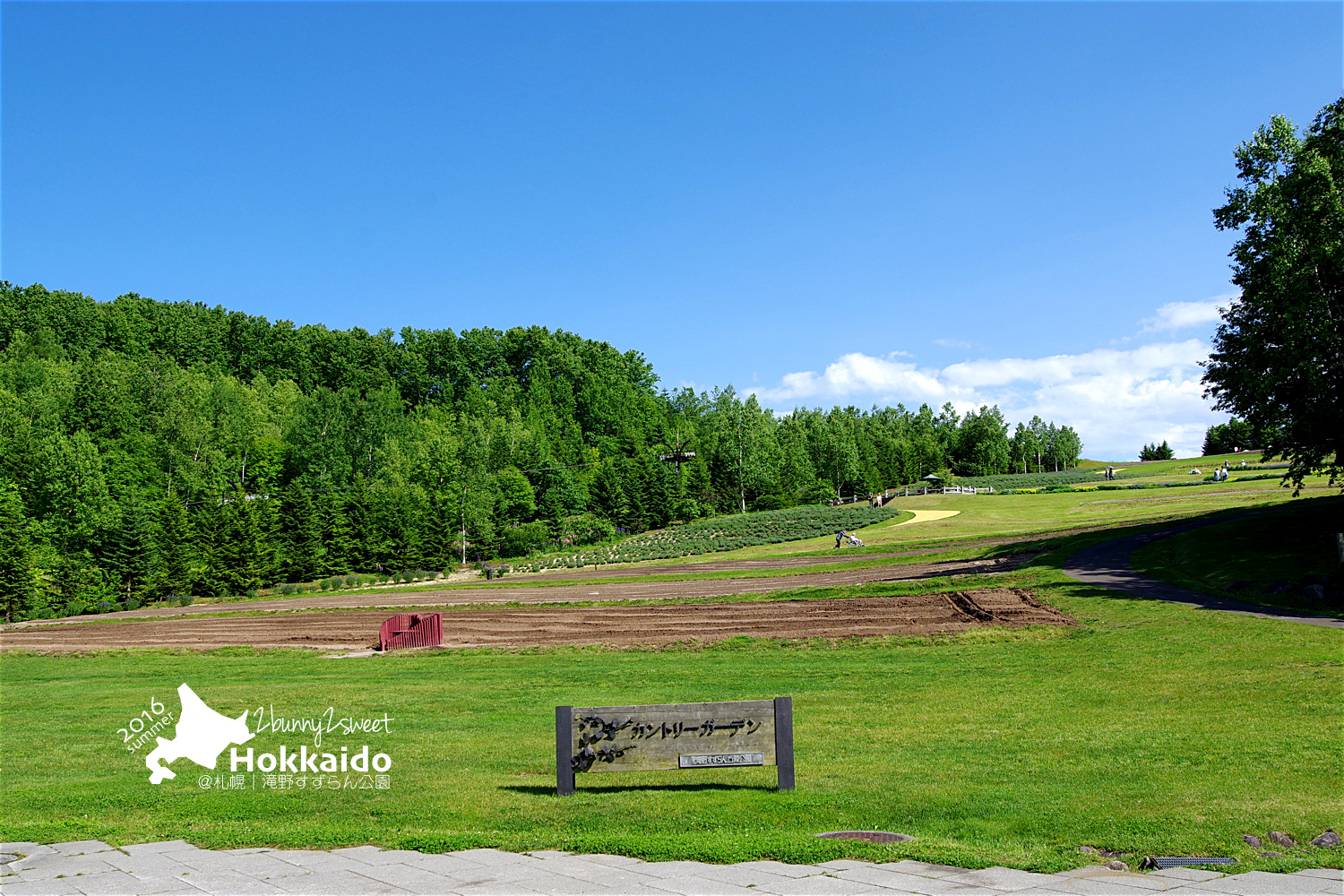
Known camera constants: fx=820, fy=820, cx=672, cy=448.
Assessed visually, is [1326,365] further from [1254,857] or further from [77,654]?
[77,654]

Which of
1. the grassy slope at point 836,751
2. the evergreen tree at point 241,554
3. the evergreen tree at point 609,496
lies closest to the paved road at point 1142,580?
the grassy slope at point 836,751

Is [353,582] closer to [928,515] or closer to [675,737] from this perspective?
[928,515]

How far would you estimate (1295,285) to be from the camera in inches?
1115

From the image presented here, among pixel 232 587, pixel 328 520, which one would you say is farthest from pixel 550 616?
pixel 328 520

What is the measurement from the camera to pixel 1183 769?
1005cm

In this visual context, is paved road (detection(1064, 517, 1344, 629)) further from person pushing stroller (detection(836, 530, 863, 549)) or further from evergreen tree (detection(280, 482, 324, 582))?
evergreen tree (detection(280, 482, 324, 582))

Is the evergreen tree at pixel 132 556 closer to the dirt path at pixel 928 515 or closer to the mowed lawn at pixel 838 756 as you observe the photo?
the mowed lawn at pixel 838 756

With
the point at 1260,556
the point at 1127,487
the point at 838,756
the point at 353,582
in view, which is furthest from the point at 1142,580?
the point at 1127,487

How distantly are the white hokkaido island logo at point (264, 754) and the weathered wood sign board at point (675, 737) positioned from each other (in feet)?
8.89

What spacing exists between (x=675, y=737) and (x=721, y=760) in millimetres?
580

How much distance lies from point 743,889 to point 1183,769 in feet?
22.6

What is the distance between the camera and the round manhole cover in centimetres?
Answer: 753

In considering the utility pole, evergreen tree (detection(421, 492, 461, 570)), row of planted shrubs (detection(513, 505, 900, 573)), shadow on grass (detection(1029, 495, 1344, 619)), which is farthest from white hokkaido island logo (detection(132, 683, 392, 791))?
the utility pole

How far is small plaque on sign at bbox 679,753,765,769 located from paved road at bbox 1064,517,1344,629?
1810 cm
